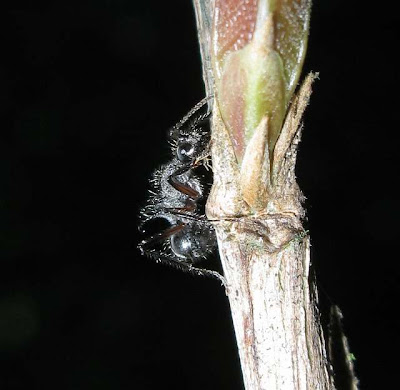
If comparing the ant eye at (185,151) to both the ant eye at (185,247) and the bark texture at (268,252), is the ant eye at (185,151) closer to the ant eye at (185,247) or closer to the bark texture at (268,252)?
the ant eye at (185,247)

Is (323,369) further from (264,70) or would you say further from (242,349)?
(264,70)

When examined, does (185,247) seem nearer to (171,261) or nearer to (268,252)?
(171,261)

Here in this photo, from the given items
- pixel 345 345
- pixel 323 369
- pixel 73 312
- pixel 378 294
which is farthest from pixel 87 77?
pixel 323 369

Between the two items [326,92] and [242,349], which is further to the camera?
[326,92]

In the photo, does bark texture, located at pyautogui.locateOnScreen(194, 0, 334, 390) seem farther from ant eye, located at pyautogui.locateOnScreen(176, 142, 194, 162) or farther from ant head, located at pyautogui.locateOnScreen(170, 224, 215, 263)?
ant head, located at pyautogui.locateOnScreen(170, 224, 215, 263)

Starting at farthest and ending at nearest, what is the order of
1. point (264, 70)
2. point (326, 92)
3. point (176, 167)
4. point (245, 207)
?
1. point (326, 92)
2. point (176, 167)
3. point (245, 207)
4. point (264, 70)

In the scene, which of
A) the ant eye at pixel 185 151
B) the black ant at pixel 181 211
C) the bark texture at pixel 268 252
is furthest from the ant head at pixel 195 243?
the bark texture at pixel 268 252

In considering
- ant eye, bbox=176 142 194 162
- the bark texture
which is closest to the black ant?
ant eye, bbox=176 142 194 162

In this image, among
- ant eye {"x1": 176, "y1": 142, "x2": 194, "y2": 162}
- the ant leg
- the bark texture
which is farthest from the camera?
the ant leg
